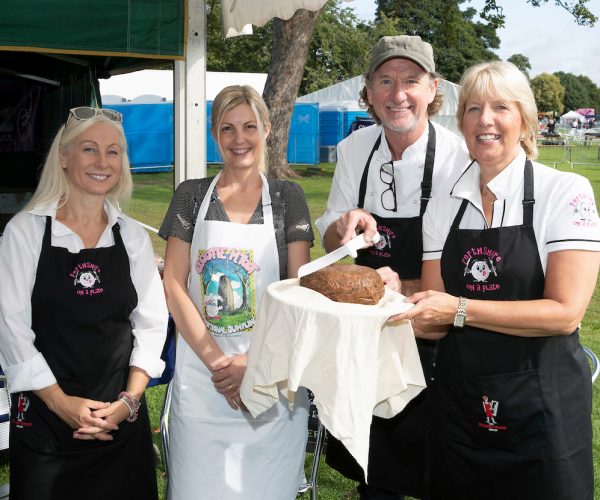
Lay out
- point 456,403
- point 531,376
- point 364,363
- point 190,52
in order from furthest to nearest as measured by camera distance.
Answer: point 190,52
point 456,403
point 531,376
point 364,363

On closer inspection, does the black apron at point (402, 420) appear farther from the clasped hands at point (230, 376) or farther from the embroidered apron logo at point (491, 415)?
the clasped hands at point (230, 376)

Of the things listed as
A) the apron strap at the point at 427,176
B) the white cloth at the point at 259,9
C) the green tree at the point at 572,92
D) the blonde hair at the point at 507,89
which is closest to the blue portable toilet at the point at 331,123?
the white cloth at the point at 259,9

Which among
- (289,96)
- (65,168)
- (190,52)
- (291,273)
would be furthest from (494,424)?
(289,96)

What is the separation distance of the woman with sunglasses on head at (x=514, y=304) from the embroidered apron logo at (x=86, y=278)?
1.00 metres

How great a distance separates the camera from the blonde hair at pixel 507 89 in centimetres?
205

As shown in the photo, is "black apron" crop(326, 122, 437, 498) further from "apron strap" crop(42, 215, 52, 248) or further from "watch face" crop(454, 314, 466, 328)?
"apron strap" crop(42, 215, 52, 248)

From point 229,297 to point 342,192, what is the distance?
0.63 metres

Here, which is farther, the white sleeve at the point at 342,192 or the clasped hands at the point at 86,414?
the white sleeve at the point at 342,192

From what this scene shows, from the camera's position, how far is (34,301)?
215 cm

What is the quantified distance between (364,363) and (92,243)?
1045mm

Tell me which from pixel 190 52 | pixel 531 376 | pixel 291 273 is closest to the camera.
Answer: pixel 531 376

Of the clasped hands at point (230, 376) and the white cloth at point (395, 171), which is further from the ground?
the white cloth at point (395, 171)

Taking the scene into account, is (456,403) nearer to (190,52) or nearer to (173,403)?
(173,403)

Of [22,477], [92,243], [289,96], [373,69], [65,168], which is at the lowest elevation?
[22,477]
